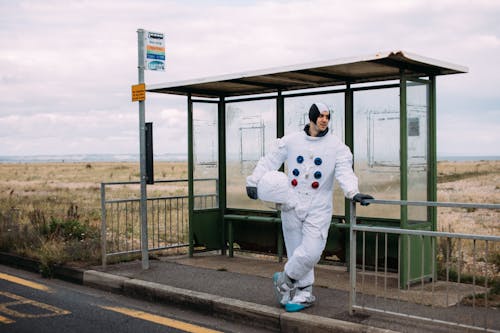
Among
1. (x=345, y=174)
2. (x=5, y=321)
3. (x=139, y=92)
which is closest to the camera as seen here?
(x=345, y=174)

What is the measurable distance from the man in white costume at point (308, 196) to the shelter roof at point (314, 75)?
1.09m

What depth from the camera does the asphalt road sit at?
6.32m

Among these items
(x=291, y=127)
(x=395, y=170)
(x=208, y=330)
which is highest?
(x=291, y=127)

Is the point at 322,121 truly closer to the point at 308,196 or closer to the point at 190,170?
the point at 308,196

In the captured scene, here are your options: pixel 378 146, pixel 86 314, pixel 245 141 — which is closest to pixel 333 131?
pixel 378 146

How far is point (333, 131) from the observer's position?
8.72m

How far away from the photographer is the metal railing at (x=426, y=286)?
5.57 metres

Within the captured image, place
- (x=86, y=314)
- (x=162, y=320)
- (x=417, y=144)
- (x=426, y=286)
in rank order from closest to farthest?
(x=162, y=320) → (x=86, y=314) → (x=426, y=286) → (x=417, y=144)

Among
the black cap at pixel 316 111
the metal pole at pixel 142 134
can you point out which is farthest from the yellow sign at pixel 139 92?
the black cap at pixel 316 111

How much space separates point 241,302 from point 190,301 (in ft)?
2.20

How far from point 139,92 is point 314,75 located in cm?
229

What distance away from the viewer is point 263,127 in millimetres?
9625

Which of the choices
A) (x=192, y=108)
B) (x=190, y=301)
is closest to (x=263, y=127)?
(x=192, y=108)

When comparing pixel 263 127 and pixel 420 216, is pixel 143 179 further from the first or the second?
pixel 420 216
